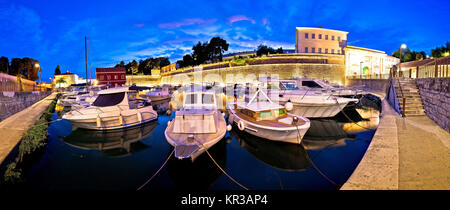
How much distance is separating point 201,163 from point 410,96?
42.2 ft

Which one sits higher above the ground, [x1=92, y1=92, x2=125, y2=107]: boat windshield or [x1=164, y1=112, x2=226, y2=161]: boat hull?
[x1=92, y1=92, x2=125, y2=107]: boat windshield

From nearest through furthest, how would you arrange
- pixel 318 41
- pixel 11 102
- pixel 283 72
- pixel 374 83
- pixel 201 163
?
pixel 201 163
pixel 11 102
pixel 374 83
pixel 283 72
pixel 318 41

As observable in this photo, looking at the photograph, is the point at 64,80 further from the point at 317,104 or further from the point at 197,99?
the point at 317,104

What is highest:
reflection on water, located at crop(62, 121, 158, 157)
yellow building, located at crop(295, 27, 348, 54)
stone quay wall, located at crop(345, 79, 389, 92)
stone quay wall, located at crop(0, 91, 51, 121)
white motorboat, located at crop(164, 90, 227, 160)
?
yellow building, located at crop(295, 27, 348, 54)

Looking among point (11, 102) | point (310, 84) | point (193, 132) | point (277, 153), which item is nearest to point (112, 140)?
point (193, 132)

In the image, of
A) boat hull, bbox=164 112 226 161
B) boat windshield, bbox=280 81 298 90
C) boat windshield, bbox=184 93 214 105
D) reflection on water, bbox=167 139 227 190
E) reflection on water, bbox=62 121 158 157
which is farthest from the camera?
boat windshield, bbox=280 81 298 90

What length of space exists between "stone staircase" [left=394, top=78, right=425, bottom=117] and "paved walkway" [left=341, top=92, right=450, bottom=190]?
387cm

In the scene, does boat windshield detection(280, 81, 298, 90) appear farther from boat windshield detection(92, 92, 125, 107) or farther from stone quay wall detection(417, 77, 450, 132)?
boat windshield detection(92, 92, 125, 107)

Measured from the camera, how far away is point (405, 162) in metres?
4.92

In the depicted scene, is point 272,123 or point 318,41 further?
point 318,41

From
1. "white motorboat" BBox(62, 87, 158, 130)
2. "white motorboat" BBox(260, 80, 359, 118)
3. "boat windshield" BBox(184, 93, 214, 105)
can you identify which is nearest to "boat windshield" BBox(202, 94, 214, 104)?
"boat windshield" BBox(184, 93, 214, 105)

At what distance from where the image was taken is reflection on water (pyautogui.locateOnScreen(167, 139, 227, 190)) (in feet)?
19.3
